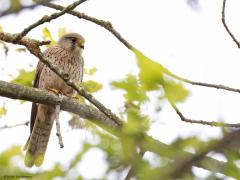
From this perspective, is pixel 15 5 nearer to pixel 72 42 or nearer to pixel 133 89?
pixel 133 89

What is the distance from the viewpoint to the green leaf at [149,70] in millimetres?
1677

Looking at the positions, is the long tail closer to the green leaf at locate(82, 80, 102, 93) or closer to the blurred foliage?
the green leaf at locate(82, 80, 102, 93)

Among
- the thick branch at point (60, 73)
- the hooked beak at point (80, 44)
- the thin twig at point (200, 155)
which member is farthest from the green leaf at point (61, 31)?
the thin twig at point (200, 155)

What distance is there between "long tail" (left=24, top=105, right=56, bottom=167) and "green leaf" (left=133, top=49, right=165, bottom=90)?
4701mm

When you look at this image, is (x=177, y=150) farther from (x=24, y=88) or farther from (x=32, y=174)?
(x=24, y=88)

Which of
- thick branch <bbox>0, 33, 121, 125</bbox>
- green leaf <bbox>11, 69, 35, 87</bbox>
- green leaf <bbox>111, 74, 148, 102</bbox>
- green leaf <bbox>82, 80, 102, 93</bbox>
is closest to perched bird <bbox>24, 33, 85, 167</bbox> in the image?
green leaf <bbox>11, 69, 35, 87</bbox>

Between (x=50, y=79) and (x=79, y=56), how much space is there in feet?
2.71

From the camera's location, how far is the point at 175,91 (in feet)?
5.92

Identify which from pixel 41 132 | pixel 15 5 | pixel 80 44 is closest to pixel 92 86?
pixel 41 132

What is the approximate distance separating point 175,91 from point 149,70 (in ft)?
0.56

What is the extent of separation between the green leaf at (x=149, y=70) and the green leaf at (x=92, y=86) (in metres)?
3.46

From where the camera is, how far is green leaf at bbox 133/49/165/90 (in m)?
1.68

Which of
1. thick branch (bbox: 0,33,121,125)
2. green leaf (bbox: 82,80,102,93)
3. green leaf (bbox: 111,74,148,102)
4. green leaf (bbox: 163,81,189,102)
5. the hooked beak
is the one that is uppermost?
green leaf (bbox: 163,81,189,102)

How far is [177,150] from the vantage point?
3.87 feet
